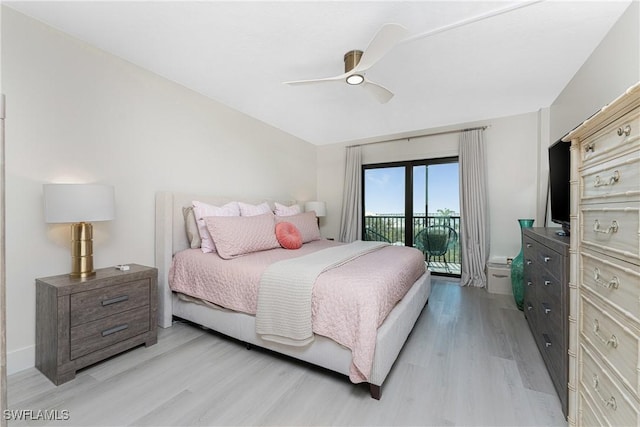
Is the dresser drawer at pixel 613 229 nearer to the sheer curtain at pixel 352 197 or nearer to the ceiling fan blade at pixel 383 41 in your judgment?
the ceiling fan blade at pixel 383 41

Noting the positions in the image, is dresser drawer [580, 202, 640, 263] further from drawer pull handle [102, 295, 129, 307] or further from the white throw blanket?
drawer pull handle [102, 295, 129, 307]

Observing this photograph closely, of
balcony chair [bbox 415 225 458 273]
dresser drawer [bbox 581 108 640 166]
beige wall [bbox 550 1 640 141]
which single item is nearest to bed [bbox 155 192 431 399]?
dresser drawer [bbox 581 108 640 166]

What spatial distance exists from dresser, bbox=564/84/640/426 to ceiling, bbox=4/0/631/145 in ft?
3.93

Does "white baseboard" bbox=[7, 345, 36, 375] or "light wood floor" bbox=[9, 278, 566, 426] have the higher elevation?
"white baseboard" bbox=[7, 345, 36, 375]

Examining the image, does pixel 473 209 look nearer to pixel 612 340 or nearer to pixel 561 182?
pixel 561 182

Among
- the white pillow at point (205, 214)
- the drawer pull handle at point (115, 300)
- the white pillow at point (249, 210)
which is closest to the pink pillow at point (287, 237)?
the white pillow at point (249, 210)

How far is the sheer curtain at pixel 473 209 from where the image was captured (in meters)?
3.84

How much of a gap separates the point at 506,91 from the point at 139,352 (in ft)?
14.1

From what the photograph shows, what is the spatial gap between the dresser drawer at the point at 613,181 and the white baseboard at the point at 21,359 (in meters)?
3.31

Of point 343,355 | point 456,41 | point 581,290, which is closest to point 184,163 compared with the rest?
point 343,355

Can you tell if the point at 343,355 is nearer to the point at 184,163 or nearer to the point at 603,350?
the point at 603,350

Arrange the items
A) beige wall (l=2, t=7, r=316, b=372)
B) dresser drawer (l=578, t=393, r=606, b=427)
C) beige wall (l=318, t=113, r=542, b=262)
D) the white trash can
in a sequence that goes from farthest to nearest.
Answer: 1. beige wall (l=318, t=113, r=542, b=262)
2. the white trash can
3. beige wall (l=2, t=7, r=316, b=372)
4. dresser drawer (l=578, t=393, r=606, b=427)

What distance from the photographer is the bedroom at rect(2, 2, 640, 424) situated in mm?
1805

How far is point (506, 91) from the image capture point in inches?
117
